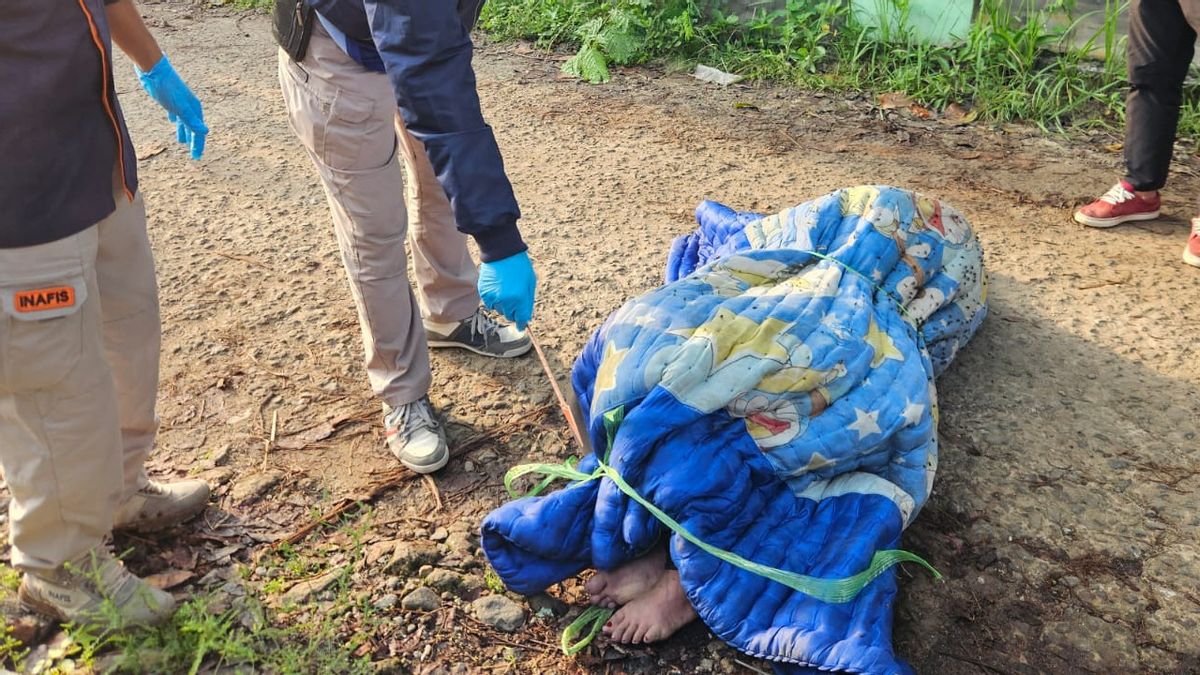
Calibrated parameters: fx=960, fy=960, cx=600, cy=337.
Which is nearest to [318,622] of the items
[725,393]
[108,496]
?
[108,496]

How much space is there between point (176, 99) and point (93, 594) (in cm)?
115

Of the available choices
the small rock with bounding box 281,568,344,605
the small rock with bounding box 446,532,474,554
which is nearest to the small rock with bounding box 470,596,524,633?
the small rock with bounding box 446,532,474,554

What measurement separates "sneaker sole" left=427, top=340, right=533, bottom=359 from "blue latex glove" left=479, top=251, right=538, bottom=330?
2.55 feet

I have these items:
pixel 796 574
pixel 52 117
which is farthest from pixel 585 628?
pixel 52 117

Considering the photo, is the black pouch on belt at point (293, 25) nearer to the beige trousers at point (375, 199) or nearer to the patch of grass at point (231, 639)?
the beige trousers at point (375, 199)

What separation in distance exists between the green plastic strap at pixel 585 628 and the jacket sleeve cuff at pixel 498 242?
78cm

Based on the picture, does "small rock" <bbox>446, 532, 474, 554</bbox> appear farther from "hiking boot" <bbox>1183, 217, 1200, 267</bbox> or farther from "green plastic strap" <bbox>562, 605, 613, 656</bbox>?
"hiking boot" <bbox>1183, 217, 1200, 267</bbox>

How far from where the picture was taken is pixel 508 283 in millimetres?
2023

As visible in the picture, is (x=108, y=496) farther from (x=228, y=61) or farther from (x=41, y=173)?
(x=228, y=61)

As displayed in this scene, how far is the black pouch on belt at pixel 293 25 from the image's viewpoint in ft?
6.93

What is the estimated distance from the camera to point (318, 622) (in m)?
2.01

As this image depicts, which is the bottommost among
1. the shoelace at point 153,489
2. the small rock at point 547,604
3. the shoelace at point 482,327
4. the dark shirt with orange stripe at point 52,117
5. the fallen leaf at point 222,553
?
the small rock at point 547,604

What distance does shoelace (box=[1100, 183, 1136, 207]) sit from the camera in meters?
3.51

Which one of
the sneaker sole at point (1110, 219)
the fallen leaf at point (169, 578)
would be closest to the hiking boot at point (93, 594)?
the fallen leaf at point (169, 578)
